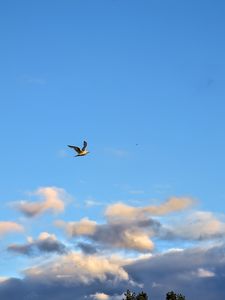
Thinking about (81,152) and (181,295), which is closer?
(81,152)

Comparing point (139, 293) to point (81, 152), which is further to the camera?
point (139, 293)

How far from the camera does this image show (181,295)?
16175 centimetres

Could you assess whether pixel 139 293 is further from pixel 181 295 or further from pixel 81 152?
pixel 81 152

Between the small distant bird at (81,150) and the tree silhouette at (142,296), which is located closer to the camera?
the small distant bird at (81,150)

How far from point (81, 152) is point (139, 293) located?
263 feet

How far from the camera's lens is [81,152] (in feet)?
301

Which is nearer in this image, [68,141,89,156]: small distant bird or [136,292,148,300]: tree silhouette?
[68,141,89,156]: small distant bird

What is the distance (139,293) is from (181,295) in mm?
12275

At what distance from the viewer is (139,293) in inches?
6294

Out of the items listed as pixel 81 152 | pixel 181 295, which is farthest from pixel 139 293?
pixel 81 152

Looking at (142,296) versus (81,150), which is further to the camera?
(142,296)
